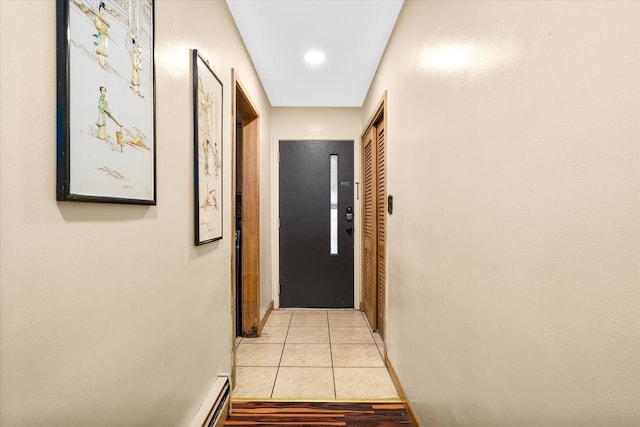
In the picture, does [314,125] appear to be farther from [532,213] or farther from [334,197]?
[532,213]

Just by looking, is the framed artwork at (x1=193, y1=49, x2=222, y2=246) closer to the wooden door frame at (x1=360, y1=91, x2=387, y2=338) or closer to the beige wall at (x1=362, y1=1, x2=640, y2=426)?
the beige wall at (x1=362, y1=1, x2=640, y2=426)

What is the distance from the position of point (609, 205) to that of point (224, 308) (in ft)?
5.99

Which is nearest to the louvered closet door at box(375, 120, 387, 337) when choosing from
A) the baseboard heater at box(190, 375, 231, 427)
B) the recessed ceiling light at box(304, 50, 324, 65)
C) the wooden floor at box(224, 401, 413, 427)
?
the recessed ceiling light at box(304, 50, 324, 65)

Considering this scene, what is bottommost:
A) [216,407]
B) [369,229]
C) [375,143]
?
[216,407]

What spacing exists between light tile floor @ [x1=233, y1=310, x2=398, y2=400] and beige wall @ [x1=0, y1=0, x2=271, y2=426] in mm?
728

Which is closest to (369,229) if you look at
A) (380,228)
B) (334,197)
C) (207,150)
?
(380,228)

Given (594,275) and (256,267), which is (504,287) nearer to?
(594,275)

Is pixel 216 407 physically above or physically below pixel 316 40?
below

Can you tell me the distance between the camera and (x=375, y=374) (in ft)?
7.68

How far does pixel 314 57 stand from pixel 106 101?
2.09 m

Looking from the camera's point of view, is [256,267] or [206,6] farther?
[256,267]

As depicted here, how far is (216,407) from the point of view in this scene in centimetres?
163

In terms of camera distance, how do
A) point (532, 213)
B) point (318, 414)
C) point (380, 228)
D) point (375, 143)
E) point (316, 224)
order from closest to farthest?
point (532, 213)
point (318, 414)
point (380, 228)
point (375, 143)
point (316, 224)

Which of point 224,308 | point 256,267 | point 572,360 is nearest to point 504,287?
point 572,360
